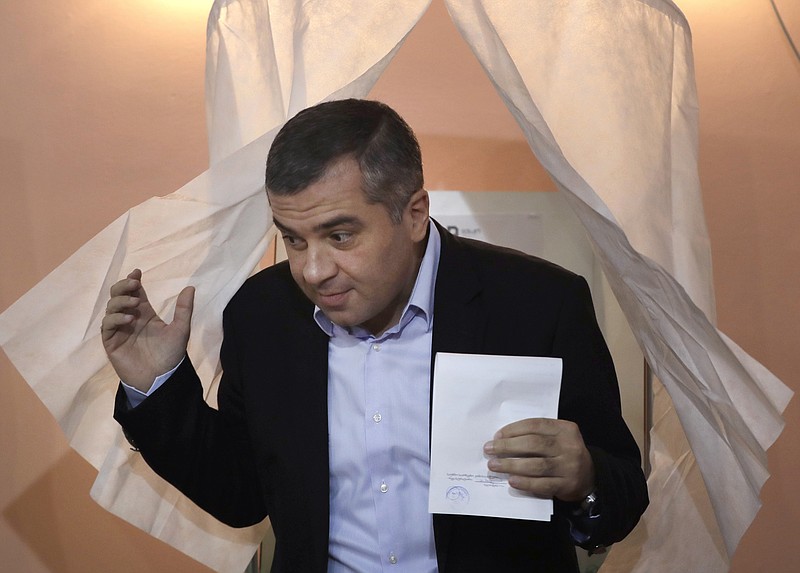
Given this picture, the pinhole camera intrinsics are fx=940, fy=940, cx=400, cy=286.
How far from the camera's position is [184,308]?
1.47m

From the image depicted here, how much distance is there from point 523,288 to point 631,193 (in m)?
0.22

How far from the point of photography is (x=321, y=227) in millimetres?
1307

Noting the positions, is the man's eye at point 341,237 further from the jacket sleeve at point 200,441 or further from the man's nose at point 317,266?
the jacket sleeve at point 200,441

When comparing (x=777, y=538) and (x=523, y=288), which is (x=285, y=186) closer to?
(x=523, y=288)

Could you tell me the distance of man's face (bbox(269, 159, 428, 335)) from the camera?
4.29ft

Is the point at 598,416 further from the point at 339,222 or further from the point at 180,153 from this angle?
the point at 180,153

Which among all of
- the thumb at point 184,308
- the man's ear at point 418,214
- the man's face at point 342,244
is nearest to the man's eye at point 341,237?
the man's face at point 342,244

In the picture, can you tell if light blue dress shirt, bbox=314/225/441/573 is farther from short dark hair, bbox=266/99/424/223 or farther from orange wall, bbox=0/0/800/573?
orange wall, bbox=0/0/800/573

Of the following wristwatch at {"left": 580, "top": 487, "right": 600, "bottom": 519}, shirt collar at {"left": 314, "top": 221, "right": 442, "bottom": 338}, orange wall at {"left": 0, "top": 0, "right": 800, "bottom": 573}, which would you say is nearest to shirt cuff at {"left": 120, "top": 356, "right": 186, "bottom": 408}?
shirt collar at {"left": 314, "top": 221, "right": 442, "bottom": 338}

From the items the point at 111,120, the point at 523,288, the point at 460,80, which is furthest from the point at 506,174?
the point at 111,120

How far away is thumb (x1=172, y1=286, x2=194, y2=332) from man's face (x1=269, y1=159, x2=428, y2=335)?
8.3 inches

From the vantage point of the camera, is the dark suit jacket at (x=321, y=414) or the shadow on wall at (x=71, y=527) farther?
the shadow on wall at (x=71, y=527)

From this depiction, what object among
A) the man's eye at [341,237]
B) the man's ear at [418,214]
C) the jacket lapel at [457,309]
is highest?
the man's eye at [341,237]

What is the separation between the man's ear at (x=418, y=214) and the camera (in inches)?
56.3
